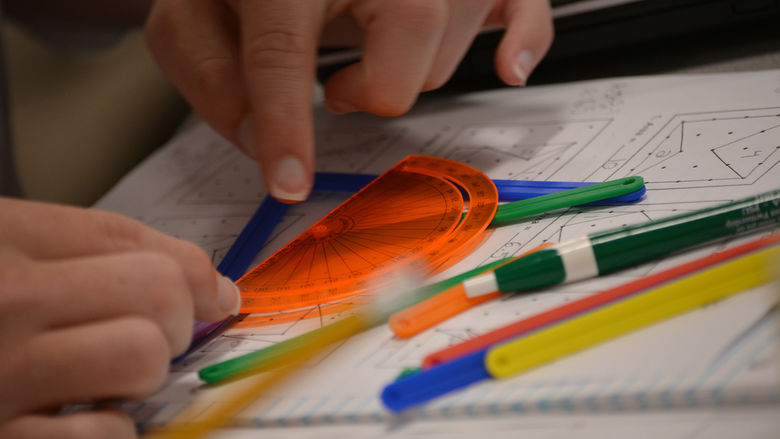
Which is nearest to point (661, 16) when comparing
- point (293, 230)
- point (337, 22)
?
point (337, 22)

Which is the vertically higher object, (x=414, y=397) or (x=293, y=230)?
(x=293, y=230)

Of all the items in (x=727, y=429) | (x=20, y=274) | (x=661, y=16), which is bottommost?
(x=727, y=429)

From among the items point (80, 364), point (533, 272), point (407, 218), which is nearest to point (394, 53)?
point (407, 218)

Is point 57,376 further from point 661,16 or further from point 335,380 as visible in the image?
point 661,16

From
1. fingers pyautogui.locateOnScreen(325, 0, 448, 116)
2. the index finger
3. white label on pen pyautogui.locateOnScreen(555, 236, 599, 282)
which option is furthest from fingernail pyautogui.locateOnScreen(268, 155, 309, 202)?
white label on pen pyautogui.locateOnScreen(555, 236, 599, 282)

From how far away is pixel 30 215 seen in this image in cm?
35

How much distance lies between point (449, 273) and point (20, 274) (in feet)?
0.87

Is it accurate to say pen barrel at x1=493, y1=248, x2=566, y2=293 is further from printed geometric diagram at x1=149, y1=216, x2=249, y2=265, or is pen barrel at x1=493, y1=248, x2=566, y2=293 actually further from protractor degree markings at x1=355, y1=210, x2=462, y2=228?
printed geometric diagram at x1=149, y1=216, x2=249, y2=265

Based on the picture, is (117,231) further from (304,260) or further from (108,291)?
(304,260)

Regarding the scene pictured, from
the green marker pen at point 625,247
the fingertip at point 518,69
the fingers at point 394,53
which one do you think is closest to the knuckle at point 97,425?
the green marker pen at point 625,247

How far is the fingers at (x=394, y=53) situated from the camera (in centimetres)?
53

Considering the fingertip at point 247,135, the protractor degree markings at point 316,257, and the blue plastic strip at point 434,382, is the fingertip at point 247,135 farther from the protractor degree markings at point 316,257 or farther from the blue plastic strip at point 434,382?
the blue plastic strip at point 434,382

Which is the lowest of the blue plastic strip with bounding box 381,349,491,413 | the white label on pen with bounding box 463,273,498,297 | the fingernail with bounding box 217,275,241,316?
the blue plastic strip with bounding box 381,349,491,413

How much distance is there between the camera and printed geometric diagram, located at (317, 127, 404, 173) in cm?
67
